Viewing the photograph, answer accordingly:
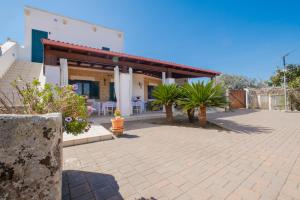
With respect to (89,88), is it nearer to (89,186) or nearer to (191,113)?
(191,113)

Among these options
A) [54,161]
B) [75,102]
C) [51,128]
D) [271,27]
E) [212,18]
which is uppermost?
[212,18]

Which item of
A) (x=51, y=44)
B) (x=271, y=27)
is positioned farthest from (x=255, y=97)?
(x=51, y=44)

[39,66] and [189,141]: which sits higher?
[39,66]

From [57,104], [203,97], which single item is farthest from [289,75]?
[57,104]

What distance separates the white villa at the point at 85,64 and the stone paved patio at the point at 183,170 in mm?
4431

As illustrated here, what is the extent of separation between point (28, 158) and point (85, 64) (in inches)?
395

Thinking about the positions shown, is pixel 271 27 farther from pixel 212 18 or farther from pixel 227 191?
pixel 227 191

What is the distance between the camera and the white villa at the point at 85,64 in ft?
22.6

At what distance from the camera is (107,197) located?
2.11 meters

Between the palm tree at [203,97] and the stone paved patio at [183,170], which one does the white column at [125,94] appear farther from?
the stone paved patio at [183,170]

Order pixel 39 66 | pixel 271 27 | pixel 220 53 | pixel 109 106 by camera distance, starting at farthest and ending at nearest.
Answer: pixel 220 53, pixel 271 27, pixel 39 66, pixel 109 106

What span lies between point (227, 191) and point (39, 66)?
40.7 ft

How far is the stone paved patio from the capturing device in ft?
7.27

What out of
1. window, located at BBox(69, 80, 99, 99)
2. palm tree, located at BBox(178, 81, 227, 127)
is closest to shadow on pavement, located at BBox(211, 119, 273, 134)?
palm tree, located at BBox(178, 81, 227, 127)
